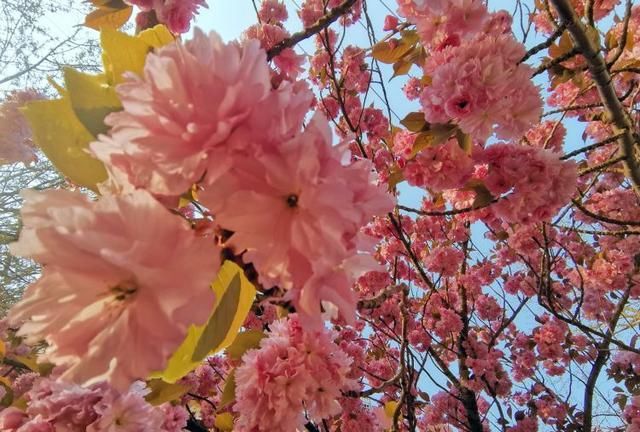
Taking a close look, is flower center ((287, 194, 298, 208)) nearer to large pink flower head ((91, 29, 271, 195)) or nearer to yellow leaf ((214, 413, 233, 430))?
large pink flower head ((91, 29, 271, 195))

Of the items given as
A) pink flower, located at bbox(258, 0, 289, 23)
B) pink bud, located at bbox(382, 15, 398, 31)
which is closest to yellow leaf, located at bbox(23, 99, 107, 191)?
pink bud, located at bbox(382, 15, 398, 31)

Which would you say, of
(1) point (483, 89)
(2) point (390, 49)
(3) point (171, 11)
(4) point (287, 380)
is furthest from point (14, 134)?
(1) point (483, 89)

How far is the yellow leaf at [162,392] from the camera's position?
1152 millimetres

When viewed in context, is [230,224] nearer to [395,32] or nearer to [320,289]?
[320,289]

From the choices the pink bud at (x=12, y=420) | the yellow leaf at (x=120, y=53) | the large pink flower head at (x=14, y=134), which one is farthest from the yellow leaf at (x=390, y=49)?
the large pink flower head at (x=14, y=134)

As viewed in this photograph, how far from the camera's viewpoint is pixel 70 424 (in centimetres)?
107

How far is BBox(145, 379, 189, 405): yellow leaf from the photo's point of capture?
45.4 inches

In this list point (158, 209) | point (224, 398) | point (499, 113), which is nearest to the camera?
point (158, 209)

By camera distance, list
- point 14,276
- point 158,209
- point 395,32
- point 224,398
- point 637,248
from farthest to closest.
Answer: point 14,276 → point 637,248 → point 395,32 → point 224,398 → point 158,209

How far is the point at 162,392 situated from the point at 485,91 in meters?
1.18

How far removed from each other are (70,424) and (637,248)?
4.67 meters

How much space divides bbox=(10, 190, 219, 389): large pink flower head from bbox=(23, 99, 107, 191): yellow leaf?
0.48ft

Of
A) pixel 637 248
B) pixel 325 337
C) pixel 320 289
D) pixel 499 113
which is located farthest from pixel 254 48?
pixel 637 248

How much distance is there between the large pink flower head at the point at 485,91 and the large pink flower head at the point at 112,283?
100cm
